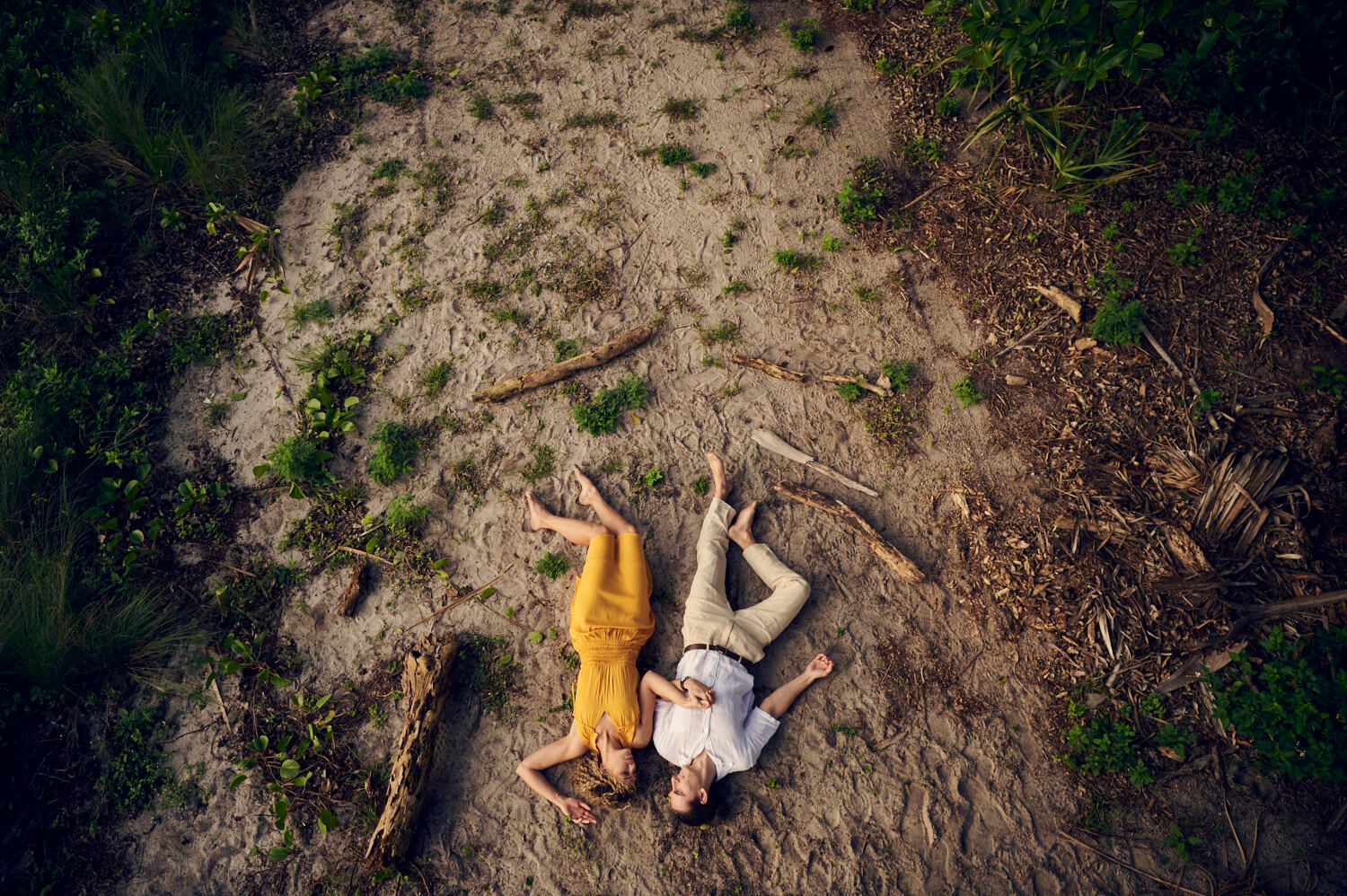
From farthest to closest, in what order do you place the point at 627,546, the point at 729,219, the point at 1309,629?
the point at 729,219, the point at 627,546, the point at 1309,629

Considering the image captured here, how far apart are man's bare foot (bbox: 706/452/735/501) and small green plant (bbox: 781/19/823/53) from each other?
16.9 feet

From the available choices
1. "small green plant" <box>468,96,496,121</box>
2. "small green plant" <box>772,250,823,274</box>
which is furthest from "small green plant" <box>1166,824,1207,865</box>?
"small green plant" <box>468,96,496,121</box>

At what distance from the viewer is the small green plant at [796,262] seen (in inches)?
239

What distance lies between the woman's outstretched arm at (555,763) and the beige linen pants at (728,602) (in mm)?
1177

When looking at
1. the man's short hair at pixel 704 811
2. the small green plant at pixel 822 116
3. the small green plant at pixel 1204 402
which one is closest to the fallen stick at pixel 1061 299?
the small green plant at pixel 1204 402

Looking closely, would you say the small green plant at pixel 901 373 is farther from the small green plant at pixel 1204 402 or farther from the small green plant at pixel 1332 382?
the small green plant at pixel 1332 382

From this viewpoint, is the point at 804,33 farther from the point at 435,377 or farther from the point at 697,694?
the point at 697,694

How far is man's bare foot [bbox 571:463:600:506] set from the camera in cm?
530

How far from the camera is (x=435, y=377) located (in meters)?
5.75

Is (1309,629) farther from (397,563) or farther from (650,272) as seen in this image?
(397,563)

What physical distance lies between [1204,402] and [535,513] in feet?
19.2

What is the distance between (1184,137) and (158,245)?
10.6m

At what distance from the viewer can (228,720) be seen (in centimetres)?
480

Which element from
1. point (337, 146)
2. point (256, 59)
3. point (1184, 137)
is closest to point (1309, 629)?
point (1184, 137)
